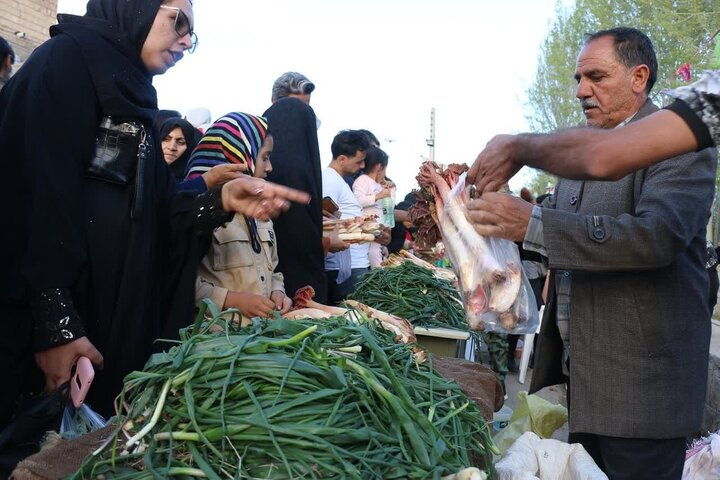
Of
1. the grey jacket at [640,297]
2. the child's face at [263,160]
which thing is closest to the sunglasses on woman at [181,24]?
the child's face at [263,160]

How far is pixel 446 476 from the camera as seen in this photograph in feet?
4.35

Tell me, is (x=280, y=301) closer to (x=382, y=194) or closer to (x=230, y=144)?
(x=230, y=144)

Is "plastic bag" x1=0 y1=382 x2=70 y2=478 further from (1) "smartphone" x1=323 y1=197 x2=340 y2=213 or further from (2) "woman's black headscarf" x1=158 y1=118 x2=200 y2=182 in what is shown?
(1) "smartphone" x1=323 y1=197 x2=340 y2=213

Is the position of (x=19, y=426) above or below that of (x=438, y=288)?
above

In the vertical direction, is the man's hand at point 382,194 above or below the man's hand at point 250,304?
above

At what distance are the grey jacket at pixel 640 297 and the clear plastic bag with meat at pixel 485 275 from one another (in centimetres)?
22

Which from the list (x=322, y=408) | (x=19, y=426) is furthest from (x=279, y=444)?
(x=19, y=426)

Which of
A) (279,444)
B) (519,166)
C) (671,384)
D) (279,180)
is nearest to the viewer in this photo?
(279,444)

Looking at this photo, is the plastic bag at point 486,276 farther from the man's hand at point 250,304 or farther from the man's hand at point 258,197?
the man's hand at point 250,304

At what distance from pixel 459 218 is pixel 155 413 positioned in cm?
140

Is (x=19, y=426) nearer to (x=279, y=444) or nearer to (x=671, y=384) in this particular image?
(x=279, y=444)

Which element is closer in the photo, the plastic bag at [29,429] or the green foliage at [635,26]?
the plastic bag at [29,429]

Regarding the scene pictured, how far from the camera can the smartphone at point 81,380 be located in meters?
1.84

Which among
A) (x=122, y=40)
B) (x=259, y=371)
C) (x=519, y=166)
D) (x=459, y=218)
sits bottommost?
(x=259, y=371)
